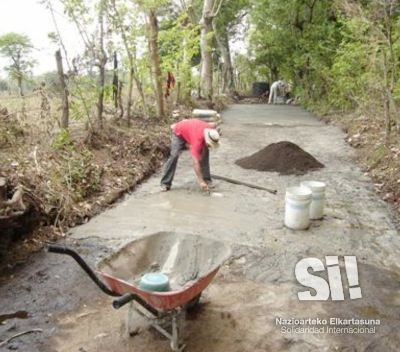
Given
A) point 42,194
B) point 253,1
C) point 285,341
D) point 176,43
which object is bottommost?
point 285,341

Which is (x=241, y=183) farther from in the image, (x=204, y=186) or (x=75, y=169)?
(x=75, y=169)

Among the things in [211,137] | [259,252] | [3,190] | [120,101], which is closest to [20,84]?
[120,101]

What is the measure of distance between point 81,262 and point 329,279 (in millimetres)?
2385

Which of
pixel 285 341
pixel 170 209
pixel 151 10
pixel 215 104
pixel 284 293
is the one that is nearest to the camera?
pixel 285 341

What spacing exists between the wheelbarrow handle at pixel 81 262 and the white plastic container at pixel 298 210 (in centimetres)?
272

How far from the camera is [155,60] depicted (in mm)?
10617

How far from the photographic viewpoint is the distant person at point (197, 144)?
648cm

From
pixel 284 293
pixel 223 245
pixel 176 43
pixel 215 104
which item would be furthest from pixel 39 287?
pixel 215 104

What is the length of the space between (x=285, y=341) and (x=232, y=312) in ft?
1.79

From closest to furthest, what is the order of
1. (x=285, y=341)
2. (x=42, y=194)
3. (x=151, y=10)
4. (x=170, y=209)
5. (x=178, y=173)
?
1. (x=285, y=341)
2. (x=42, y=194)
3. (x=170, y=209)
4. (x=178, y=173)
5. (x=151, y=10)

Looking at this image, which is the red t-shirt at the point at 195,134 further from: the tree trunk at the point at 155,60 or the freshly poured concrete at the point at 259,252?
the tree trunk at the point at 155,60

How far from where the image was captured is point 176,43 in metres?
11.4

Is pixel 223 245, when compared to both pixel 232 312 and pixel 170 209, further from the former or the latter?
pixel 170 209

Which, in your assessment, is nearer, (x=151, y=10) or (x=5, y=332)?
(x=5, y=332)
